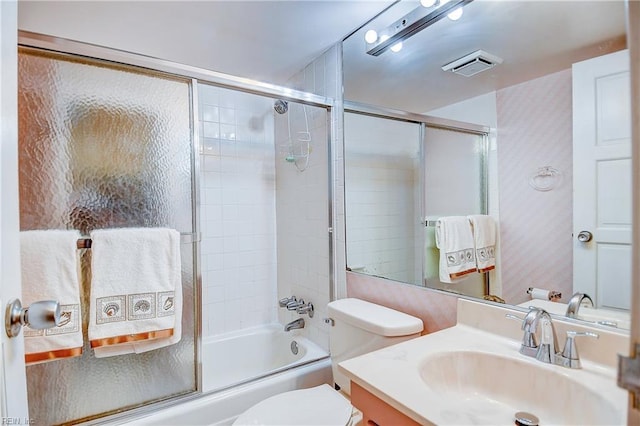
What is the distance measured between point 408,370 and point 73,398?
1.30 m

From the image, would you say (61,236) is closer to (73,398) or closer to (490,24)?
(73,398)

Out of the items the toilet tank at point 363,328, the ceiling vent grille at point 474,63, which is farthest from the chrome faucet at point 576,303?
the ceiling vent grille at point 474,63

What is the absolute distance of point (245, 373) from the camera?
2.30 m

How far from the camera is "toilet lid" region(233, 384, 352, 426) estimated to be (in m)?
Answer: 1.18

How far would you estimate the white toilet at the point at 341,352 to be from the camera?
1.20 metres

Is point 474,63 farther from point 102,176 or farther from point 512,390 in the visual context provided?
point 102,176

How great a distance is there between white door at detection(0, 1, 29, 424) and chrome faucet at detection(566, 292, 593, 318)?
53.9 inches

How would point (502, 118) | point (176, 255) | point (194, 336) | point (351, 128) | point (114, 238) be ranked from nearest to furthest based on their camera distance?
point (502, 118) < point (114, 238) < point (176, 255) < point (194, 336) < point (351, 128)

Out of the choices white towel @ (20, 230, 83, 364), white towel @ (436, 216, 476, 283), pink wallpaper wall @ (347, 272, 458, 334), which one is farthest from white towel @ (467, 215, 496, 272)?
white towel @ (20, 230, 83, 364)

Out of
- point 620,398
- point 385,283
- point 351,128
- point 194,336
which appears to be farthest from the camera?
point 351,128

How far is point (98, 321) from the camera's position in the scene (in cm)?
122

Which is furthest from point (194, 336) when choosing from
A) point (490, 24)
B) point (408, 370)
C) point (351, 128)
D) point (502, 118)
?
point (490, 24)

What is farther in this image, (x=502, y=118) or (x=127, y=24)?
(x=127, y=24)

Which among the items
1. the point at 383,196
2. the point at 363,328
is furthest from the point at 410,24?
the point at 363,328
